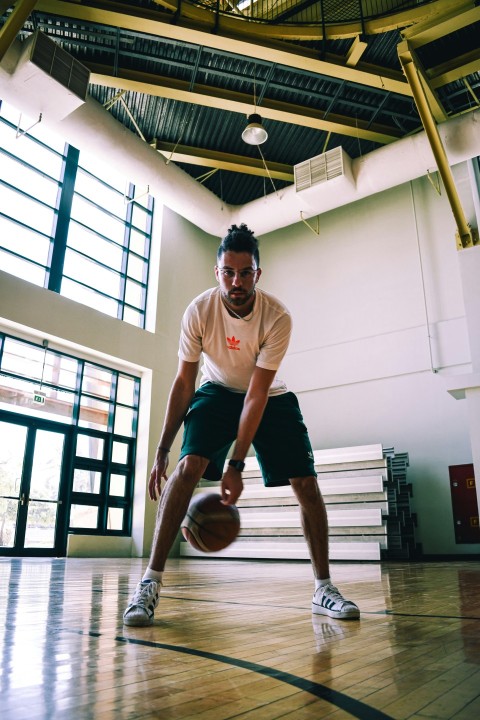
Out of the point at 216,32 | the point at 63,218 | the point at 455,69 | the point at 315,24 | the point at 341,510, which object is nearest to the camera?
the point at 216,32

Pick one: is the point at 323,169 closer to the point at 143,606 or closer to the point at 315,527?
the point at 315,527

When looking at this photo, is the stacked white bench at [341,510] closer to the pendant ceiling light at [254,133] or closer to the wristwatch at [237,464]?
the pendant ceiling light at [254,133]

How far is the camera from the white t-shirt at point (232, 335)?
7.90 ft

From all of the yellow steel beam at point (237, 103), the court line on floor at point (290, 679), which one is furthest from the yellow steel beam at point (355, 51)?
the court line on floor at point (290, 679)

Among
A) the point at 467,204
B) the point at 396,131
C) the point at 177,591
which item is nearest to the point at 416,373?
the point at 467,204

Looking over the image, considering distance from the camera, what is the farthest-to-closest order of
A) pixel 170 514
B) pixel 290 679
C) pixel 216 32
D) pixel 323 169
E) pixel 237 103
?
1. pixel 323 169
2. pixel 237 103
3. pixel 216 32
4. pixel 170 514
5. pixel 290 679

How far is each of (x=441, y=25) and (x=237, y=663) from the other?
25.6ft

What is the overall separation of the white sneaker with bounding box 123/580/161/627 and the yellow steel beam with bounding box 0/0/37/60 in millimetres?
6195

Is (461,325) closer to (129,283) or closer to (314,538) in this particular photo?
Answer: (129,283)

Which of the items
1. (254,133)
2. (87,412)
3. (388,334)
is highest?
(254,133)

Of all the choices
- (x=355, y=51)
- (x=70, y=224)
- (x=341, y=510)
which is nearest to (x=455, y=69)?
(x=355, y=51)

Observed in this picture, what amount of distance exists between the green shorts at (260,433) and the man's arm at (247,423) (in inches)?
3.6

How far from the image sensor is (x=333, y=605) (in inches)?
84.3

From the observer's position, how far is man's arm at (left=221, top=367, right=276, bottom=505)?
2.12 metres
